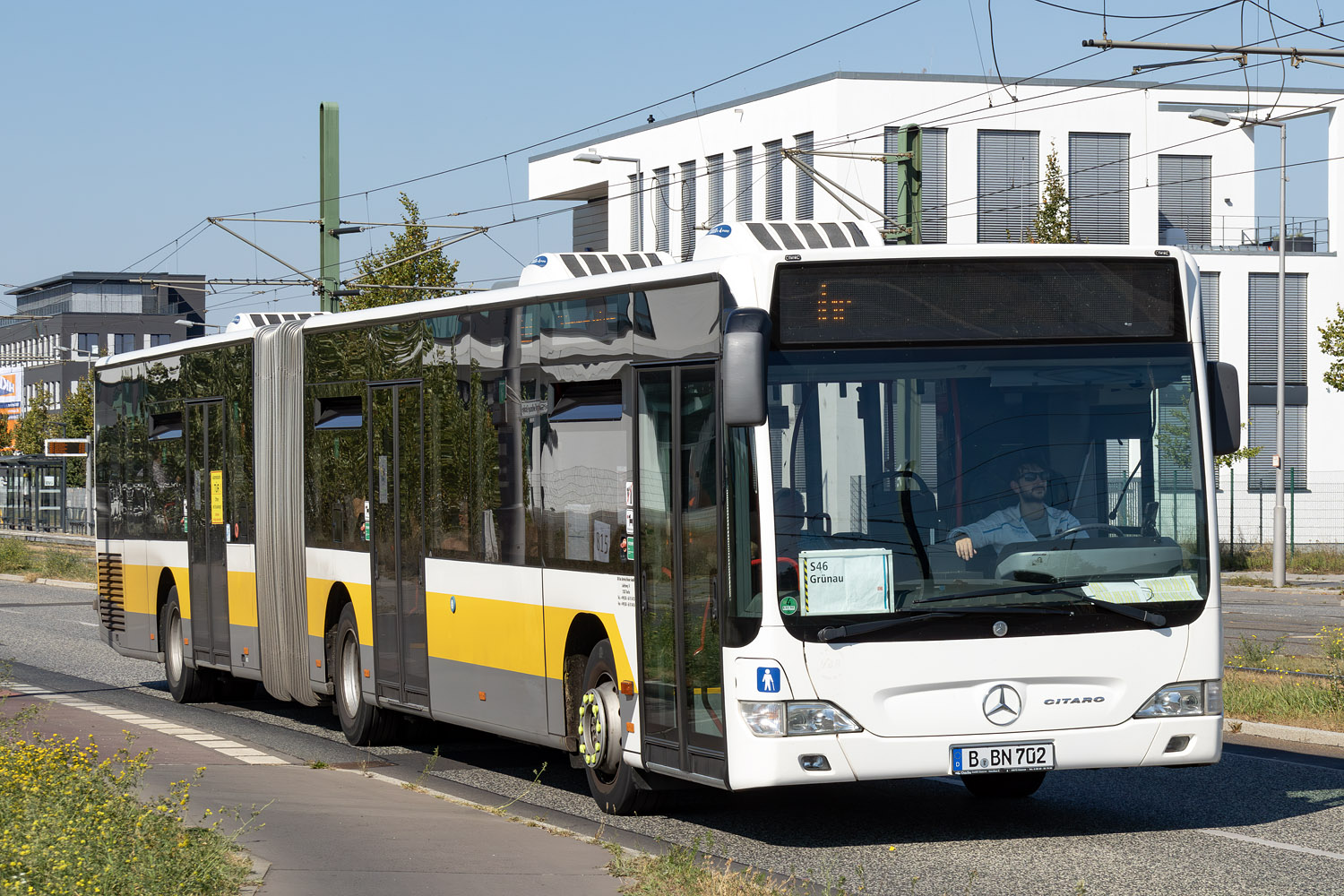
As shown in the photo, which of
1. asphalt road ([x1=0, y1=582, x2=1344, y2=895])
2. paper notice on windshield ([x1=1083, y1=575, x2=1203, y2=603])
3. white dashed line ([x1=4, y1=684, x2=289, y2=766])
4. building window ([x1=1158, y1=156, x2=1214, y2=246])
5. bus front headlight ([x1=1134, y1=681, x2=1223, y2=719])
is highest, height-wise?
building window ([x1=1158, y1=156, x2=1214, y2=246])

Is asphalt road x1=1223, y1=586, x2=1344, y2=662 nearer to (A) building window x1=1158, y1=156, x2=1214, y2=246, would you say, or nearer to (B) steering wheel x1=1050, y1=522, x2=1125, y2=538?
(B) steering wheel x1=1050, y1=522, x2=1125, y2=538

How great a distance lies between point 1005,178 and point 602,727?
145 ft

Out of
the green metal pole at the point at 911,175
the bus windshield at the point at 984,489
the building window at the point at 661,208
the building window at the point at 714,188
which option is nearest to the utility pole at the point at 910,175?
the green metal pole at the point at 911,175

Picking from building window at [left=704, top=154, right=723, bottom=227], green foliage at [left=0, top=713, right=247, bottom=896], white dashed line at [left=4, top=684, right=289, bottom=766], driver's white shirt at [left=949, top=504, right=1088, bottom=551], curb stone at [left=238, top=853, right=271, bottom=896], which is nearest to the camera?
green foliage at [left=0, top=713, right=247, bottom=896]

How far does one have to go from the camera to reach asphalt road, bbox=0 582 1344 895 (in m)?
8.43

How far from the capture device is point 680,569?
945cm

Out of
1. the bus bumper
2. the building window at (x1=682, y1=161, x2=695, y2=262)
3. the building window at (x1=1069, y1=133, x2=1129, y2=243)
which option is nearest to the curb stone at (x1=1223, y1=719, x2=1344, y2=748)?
the bus bumper

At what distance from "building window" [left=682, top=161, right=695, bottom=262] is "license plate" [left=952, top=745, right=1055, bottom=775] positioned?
49.0 m

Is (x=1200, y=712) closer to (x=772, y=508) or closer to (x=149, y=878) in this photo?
(x=772, y=508)

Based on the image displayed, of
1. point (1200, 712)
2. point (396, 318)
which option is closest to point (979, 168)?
point (396, 318)

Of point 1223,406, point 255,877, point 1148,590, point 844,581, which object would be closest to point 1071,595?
point 1148,590

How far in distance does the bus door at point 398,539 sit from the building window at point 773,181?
40.3 metres

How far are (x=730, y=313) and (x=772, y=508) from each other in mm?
986

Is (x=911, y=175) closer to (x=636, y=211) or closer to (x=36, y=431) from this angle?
(x=636, y=211)
